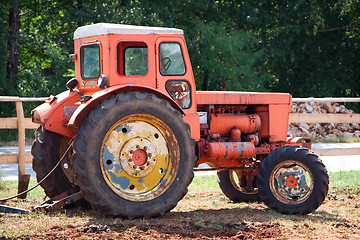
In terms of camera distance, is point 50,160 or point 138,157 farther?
point 50,160

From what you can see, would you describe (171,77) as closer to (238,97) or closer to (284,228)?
(238,97)

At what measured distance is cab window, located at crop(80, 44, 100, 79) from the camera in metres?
7.60

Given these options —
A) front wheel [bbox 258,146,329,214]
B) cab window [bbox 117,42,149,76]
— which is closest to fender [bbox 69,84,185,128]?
cab window [bbox 117,42,149,76]

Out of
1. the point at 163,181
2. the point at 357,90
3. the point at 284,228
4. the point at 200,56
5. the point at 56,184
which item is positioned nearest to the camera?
the point at 284,228

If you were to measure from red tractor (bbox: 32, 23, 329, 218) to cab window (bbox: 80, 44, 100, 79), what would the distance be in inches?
0.5

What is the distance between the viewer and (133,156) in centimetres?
713

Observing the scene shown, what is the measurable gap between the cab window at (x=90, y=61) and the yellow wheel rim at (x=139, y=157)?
3.17ft

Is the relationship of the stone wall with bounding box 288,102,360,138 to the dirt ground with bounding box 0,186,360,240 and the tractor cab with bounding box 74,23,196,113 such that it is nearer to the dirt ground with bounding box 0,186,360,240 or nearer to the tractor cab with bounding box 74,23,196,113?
the dirt ground with bounding box 0,186,360,240

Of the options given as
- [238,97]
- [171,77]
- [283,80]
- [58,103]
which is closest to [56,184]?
[58,103]

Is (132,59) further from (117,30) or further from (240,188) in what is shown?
(240,188)

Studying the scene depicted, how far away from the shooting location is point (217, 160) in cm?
806

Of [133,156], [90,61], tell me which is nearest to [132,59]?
[90,61]

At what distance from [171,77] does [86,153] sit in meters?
1.56

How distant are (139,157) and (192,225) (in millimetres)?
1052
